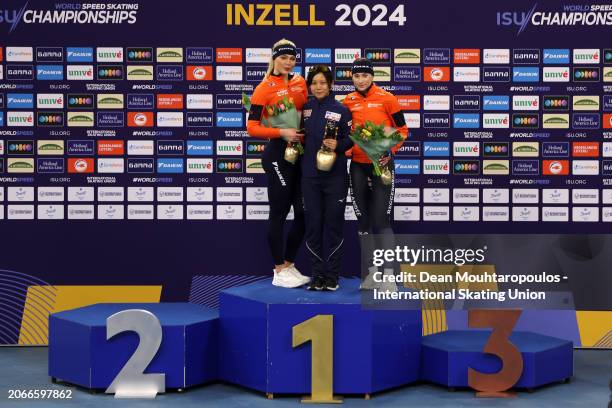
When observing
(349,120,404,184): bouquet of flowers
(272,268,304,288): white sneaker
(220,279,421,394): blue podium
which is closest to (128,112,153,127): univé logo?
(272,268,304,288): white sneaker

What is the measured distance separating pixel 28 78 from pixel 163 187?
1.41m

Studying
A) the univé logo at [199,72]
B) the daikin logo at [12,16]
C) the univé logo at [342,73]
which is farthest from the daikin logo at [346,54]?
the daikin logo at [12,16]

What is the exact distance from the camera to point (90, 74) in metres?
7.52

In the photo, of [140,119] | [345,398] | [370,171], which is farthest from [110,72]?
[345,398]

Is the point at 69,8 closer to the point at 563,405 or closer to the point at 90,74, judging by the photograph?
the point at 90,74

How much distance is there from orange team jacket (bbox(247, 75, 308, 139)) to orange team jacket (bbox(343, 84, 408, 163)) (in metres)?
0.41

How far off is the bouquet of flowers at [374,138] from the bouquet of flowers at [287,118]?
0.41 meters

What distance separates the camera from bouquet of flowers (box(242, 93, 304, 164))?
630 cm

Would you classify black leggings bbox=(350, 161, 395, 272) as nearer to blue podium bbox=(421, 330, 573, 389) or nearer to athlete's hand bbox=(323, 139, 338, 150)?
athlete's hand bbox=(323, 139, 338, 150)

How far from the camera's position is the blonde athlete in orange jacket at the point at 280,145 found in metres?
6.34

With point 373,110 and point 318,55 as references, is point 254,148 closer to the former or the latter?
point 318,55

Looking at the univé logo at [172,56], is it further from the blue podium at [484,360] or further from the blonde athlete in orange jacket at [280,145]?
the blue podium at [484,360]

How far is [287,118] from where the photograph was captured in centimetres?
630

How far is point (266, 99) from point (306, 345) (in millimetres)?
1696
